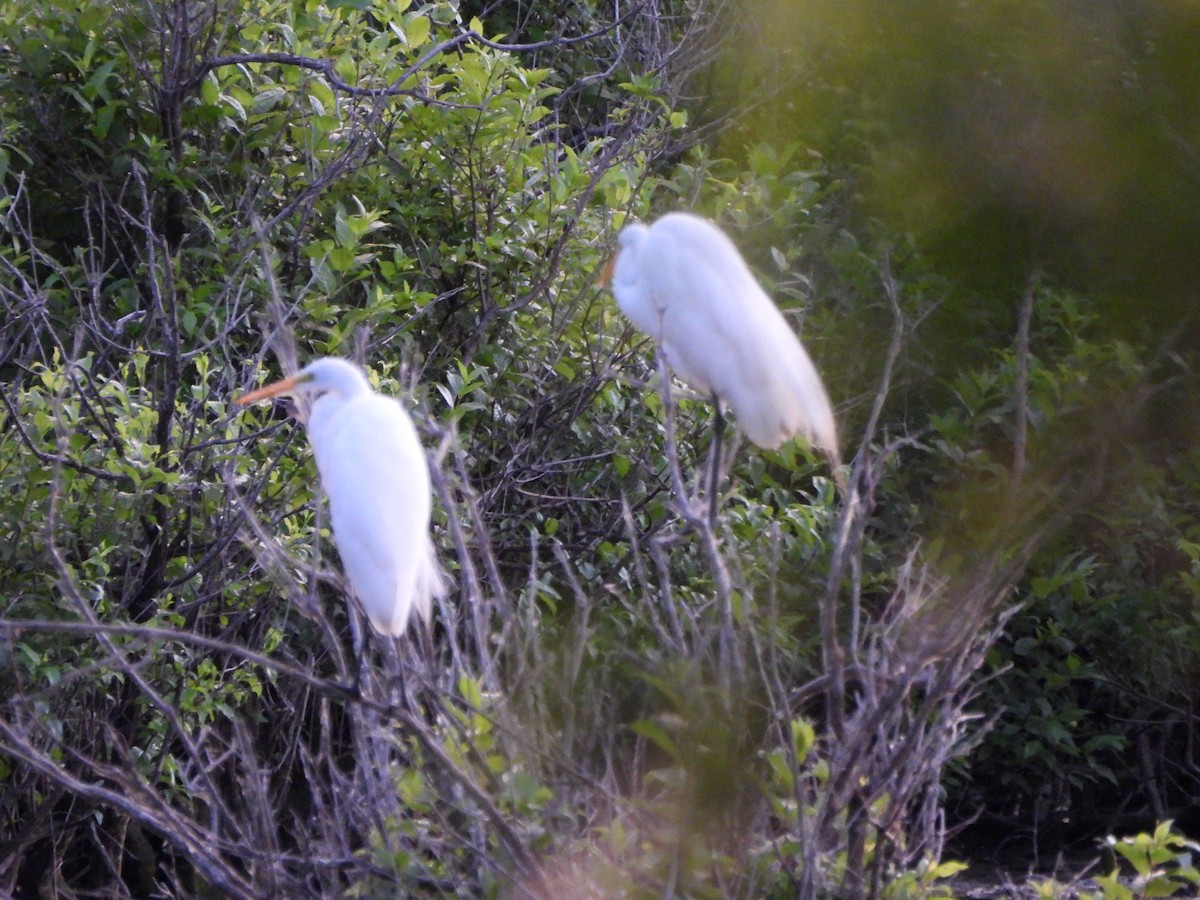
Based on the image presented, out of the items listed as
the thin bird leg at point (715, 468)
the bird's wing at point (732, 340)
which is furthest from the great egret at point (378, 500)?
the bird's wing at point (732, 340)

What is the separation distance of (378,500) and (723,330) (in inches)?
29.5

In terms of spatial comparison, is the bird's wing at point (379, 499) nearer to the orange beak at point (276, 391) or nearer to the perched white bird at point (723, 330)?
the orange beak at point (276, 391)

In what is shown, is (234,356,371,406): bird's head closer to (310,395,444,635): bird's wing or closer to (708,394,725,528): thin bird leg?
(310,395,444,635): bird's wing

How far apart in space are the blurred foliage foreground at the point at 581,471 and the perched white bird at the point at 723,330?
21cm

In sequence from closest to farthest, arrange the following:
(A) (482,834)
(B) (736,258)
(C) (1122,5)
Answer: (C) (1122,5) → (A) (482,834) → (B) (736,258)

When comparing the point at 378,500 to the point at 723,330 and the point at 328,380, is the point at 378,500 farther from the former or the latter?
the point at 723,330

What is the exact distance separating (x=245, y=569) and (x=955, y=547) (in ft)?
6.09

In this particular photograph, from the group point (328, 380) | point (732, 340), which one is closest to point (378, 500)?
point (328, 380)

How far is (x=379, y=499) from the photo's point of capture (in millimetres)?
2266

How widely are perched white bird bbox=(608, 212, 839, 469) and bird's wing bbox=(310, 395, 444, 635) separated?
50 cm

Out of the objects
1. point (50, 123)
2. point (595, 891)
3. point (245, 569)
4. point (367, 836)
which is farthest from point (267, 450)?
point (595, 891)

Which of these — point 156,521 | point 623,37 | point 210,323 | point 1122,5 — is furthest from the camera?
point 623,37

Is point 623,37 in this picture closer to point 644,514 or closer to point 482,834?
point 644,514

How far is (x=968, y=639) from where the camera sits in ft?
5.35
